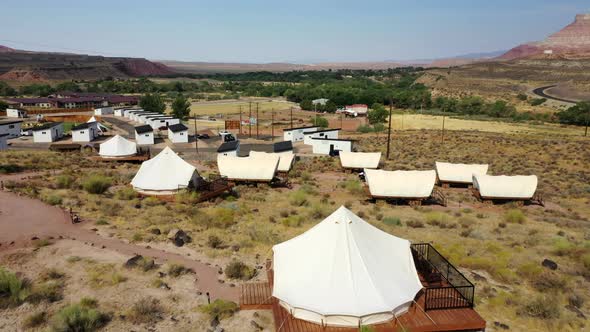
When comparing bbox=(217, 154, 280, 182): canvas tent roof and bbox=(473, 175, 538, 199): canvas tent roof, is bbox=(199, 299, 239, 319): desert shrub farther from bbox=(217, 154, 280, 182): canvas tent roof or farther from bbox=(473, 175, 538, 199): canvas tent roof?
bbox=(473, 175, 538, 199): canvas tent roof

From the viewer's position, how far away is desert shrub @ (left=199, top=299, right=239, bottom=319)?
43.0ft

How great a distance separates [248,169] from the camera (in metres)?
33.5

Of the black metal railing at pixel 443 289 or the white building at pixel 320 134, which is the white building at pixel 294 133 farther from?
the black metal railing at pixel 443 289

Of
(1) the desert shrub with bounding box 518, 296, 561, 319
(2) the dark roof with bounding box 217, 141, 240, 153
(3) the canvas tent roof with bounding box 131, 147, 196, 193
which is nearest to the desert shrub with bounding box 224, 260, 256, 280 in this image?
(1) the desert shrub with bounding box 518, 296, 561, 319

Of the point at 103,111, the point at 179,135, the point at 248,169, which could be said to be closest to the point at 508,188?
the point at 248,169

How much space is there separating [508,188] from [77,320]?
91.8ft

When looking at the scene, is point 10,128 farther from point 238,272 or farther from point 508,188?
point 508,188

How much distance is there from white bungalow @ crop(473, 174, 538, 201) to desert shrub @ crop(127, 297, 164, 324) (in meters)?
24.3

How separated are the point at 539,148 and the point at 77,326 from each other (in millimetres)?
56762

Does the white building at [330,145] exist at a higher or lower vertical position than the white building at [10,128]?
lower

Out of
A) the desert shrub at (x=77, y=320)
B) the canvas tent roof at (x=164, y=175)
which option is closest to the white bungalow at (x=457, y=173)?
the canvas tent roof at (x=164, y=175)

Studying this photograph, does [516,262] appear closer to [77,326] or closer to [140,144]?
[77,326]

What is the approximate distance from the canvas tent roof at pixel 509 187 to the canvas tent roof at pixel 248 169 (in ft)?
51.7

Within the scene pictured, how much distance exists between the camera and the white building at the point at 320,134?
58.7m
